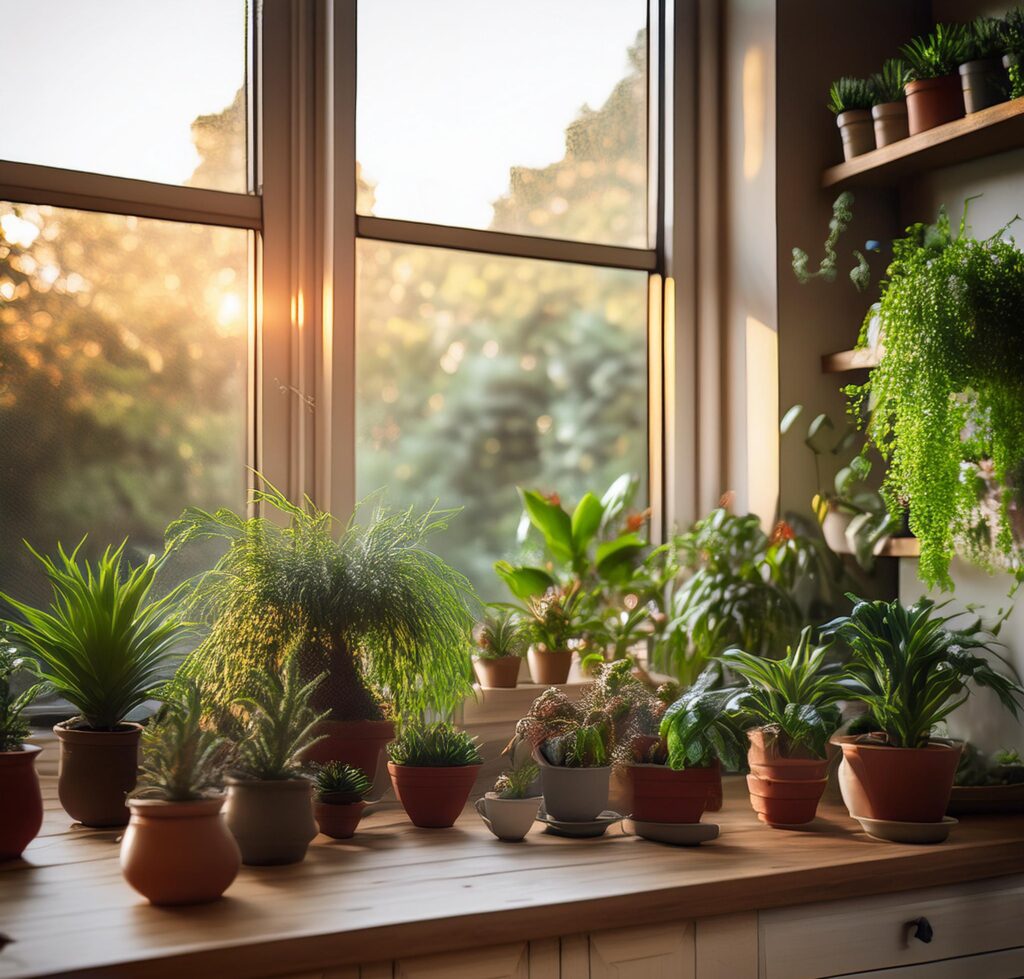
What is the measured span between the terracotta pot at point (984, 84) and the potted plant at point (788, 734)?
1.12m

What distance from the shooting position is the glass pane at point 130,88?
2.28m

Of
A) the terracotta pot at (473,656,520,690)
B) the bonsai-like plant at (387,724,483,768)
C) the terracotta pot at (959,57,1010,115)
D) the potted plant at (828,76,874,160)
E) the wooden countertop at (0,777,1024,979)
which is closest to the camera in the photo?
the wooden countertop at (0,777,1024,979)

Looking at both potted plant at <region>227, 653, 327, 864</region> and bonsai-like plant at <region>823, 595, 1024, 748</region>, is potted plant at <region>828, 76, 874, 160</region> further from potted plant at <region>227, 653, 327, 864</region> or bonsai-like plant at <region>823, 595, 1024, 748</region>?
potted plant at <region>227, 653, 327, 864</region>

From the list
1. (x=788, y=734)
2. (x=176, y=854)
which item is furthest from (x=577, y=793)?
(x=176, y=854)

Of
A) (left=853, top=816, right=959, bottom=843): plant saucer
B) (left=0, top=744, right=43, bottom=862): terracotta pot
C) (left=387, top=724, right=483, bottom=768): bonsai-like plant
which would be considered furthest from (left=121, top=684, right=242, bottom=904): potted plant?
(left=853, top=816, right=959, bottom=843): plant saucer

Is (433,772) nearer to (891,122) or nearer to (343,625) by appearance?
(343,625)

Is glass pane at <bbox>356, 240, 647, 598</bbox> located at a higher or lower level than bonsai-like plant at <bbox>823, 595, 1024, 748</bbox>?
higher

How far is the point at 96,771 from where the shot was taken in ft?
6.50

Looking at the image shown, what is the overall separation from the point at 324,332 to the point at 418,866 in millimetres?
1145

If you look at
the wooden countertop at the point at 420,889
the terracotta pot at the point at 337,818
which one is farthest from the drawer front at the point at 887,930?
the terracotta pot at the point at 337,818

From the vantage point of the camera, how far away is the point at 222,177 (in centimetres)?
245

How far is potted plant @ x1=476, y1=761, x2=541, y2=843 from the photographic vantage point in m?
2.00

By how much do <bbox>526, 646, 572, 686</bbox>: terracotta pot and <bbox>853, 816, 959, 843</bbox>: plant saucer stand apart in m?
0.74

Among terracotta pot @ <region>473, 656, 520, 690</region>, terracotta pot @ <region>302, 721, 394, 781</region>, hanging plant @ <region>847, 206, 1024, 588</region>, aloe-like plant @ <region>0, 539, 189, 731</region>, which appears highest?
hanging plant @ <region>847, 206, 1024, 588</region>
